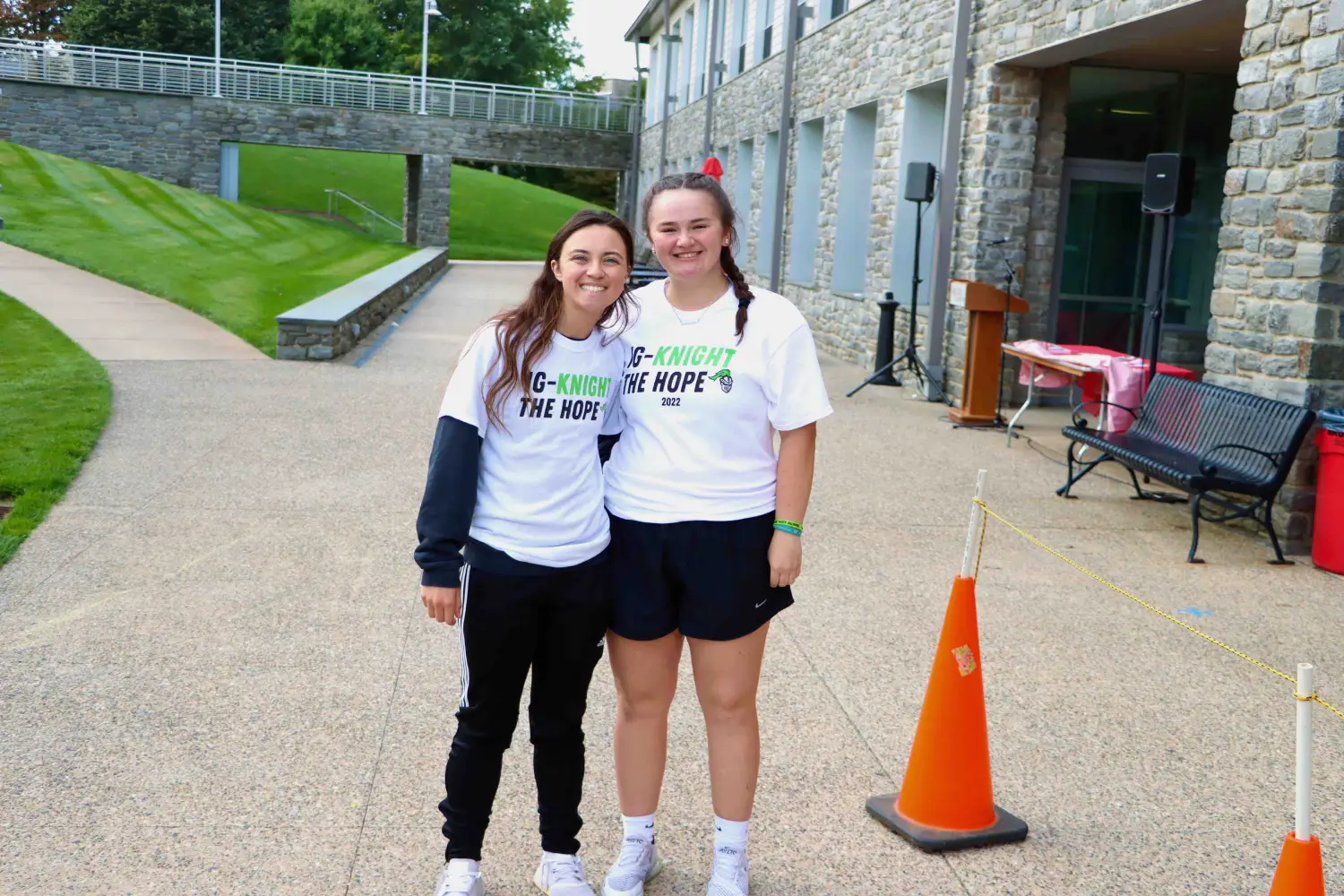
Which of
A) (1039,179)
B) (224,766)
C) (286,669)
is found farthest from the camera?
(1039,179)

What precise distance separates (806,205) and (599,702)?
15.6 metres

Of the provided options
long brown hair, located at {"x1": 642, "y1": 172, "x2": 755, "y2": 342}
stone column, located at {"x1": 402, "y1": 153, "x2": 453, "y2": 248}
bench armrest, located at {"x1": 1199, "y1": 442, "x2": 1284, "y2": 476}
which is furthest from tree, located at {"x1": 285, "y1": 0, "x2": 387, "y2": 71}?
long brown hair, located at {"x1": 642, "y1": 172, "x2": 755, "y2": 342}

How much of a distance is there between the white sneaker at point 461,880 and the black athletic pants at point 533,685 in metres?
0.02

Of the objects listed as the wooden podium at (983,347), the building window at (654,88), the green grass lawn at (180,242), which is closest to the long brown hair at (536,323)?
the wooden podium at (983,347)

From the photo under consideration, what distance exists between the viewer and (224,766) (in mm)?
→ 4047

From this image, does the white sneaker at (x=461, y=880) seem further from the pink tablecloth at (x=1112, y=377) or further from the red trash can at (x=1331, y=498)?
the pink tablecloth at (x=1112, y=377)

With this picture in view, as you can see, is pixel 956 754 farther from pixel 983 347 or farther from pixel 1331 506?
pixel 983 347

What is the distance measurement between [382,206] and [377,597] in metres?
48.9

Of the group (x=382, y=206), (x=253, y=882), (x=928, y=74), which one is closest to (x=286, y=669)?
(x=253, y=882)

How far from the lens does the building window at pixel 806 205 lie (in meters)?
19.5

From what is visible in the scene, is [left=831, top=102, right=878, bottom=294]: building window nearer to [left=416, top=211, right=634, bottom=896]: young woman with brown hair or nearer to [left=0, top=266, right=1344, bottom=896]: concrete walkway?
[left=0, top=266, right=1344, bottom=896]: concrete walkway

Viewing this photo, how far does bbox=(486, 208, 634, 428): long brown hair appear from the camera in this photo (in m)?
3.07

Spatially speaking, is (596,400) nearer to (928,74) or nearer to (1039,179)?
(1039,179)

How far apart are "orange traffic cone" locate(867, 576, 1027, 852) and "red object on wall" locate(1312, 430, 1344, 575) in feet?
13.9
